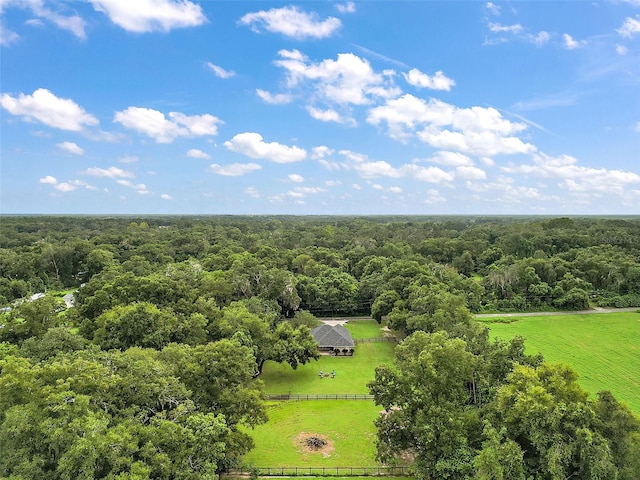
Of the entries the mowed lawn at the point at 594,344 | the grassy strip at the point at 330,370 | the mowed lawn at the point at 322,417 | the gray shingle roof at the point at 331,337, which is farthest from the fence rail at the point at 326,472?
the mowed lawn at the point at 594,344

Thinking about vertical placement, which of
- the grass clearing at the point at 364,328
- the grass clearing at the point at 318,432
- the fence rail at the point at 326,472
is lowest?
the grass clearing at the point at 318,432

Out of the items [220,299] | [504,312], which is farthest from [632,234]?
[220,299]

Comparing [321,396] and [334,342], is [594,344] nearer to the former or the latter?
[334,342]

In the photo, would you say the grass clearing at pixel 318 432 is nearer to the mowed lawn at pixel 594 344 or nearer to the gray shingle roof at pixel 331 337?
the gray shingle roof at pixel 331 337

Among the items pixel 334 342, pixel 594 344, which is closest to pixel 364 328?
pixel 334 342

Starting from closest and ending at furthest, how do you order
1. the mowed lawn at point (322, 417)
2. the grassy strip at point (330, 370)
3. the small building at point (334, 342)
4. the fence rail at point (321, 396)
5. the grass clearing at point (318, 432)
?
the grass clearing at point (318, 432), the mowed lawn at point (322, 417), the fence rail at point (321, 396), the grassy strip at point (330, 370), the small building at point (334, 342)

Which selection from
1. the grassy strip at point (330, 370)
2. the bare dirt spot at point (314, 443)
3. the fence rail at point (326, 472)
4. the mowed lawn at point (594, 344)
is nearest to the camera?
the fence rail at point (326, 472)

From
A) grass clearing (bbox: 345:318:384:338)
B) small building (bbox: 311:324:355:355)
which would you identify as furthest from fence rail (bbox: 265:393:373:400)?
grass clearing (bbox: 345:318:384:338)
